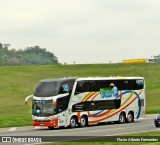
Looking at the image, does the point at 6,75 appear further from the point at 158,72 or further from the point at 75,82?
the point at 75,82

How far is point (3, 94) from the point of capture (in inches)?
2694

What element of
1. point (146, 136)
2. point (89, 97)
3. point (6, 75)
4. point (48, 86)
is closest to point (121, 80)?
point (89, 97)

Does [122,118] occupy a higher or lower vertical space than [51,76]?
lower

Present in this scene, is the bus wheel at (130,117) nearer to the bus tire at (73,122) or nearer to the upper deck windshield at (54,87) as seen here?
the bus tire at (73,122)

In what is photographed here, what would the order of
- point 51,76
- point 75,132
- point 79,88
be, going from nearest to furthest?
point 75,132 → point 79,88 → point 51,76

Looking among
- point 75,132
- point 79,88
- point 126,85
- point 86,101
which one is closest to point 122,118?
point 126,85

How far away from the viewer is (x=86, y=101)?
36969mm

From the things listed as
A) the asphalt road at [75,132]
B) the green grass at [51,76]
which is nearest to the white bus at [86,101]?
the asphalt road at [75,132]

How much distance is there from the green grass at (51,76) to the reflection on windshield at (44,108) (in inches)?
773

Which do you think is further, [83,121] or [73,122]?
[83,121]

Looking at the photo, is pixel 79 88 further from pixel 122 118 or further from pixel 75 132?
pixel 75 132

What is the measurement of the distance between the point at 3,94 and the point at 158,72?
3346cm

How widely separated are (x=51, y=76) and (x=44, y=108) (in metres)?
51.1

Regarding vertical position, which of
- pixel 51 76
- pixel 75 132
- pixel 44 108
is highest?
pixel 51 76
